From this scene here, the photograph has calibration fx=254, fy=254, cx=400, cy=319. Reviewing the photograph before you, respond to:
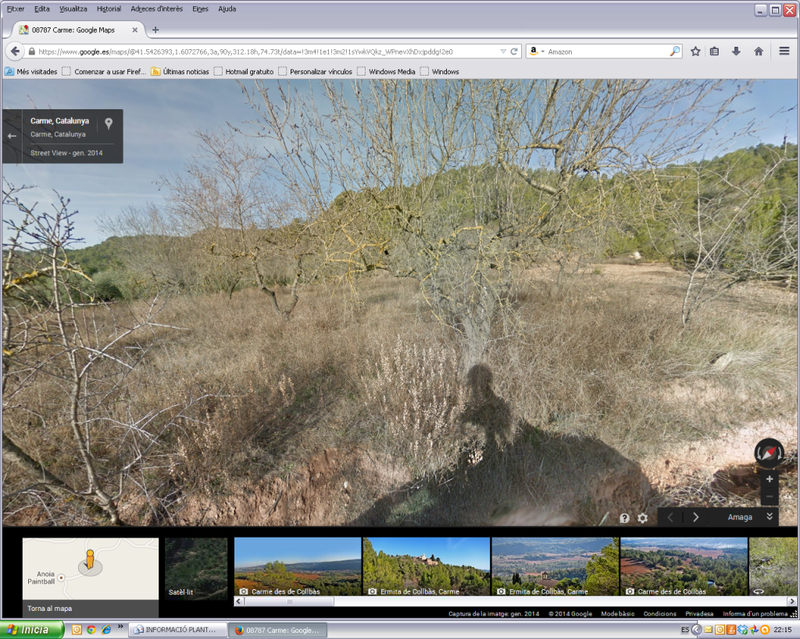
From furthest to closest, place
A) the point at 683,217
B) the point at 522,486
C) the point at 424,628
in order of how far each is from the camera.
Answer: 1. the point at 683,217
2. the point at 522,486
3. the point at 424,628

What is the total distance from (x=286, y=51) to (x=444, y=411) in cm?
270

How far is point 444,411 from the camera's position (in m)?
2.22

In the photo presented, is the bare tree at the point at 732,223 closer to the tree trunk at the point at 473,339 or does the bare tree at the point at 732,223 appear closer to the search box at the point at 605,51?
the search box at the point at 605,51

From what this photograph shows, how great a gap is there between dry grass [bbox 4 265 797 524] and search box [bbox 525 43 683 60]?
192cm

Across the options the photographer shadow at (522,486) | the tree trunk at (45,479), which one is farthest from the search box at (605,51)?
the tree trunk at (45,479)

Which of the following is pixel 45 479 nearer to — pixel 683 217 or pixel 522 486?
pixel 522 486

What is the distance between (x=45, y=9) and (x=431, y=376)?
131 inches

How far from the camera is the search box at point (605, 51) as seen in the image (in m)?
1.45

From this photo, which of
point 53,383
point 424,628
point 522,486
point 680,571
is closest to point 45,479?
point 53,383

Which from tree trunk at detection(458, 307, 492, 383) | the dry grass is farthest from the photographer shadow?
tree trunk at detection(458, 307, 492, 383)

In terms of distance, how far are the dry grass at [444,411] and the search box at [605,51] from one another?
1.92 metres

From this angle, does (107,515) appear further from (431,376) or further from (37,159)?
(431,376)

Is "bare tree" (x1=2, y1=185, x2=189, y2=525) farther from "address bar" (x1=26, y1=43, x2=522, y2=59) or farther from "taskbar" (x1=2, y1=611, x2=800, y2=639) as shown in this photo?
"address bar" (x1=26, y1=43, x2=522, y2=59)

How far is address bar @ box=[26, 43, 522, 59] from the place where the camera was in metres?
1.44
